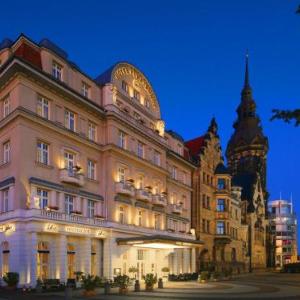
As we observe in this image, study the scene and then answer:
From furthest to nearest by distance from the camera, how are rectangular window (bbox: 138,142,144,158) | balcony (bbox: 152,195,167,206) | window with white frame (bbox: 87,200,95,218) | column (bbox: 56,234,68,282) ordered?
balcony (bbox: 152,195,167,206) < rectangular window (bbox: 138,142,144,158) < window with white frame (bbox: 87,200,95,218) < column (bbox: 56,234,68,282)

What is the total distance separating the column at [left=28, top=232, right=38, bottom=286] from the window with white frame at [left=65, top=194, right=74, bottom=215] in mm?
5738

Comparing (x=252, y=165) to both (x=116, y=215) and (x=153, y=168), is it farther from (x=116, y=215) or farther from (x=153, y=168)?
(x=116, y=215)

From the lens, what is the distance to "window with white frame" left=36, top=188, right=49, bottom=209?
40972mm

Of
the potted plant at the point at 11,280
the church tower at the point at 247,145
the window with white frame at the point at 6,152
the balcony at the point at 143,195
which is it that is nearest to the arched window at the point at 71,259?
the potted plant at the point at 11,280

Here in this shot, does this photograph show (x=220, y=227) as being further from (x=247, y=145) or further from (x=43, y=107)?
(x=247, y=145)

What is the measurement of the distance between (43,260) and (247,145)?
350 ft

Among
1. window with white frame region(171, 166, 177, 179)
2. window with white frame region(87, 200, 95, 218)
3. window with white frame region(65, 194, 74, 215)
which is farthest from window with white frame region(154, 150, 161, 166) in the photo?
window with white frame region(65, 194, 74, 215)

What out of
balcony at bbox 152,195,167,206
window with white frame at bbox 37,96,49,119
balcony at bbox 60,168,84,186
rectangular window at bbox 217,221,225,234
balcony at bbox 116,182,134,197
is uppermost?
window with white frame at bbox 37,96,49,119

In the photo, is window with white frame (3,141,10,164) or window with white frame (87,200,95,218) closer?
window with white frame (3,141,10,164)

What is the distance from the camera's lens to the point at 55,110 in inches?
1730

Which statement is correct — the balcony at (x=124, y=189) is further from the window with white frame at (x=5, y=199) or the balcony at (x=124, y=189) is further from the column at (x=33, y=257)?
the column at (x=33, y=257)

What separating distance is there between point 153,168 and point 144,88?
952 cm

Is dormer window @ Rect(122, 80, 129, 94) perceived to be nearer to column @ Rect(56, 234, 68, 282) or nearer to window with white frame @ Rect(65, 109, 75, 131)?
window with white frame @ Rect(65, 109, 75, 131)

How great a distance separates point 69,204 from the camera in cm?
4469
